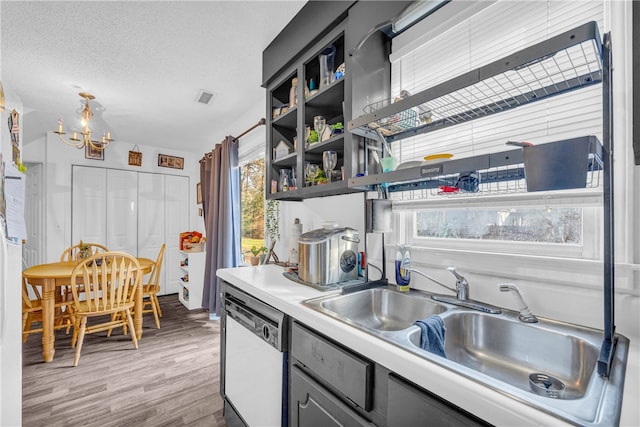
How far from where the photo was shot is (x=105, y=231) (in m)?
4.34

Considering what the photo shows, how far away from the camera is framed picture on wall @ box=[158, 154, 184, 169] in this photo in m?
4.78

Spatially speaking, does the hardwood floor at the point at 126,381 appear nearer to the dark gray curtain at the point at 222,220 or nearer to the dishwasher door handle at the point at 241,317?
the dark gray curtain at the point at 222,220

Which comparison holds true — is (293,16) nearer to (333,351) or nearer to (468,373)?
(333,351)

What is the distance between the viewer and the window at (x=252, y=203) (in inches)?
139

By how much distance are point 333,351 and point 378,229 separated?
0.75m

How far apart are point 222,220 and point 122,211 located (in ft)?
7.00

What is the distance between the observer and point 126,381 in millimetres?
2205

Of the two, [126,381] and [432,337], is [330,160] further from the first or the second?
[126,381]

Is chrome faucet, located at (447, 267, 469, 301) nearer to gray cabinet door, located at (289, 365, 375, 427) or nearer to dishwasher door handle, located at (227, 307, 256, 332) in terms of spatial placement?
gray cabinet door, located at (289, 365, 375, 427)

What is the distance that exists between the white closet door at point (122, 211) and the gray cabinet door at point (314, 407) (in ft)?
14.7

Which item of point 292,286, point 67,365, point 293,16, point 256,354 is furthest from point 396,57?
point 67,365

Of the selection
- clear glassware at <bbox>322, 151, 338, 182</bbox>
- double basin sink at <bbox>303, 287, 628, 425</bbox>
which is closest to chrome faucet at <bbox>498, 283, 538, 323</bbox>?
double basin sink at <bbox>303, 287, 628, 425</bbox>

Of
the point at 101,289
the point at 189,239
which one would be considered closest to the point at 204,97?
the point at 101,289

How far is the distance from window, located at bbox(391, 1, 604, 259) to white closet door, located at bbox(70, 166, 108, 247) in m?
4.63
